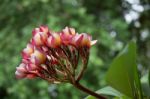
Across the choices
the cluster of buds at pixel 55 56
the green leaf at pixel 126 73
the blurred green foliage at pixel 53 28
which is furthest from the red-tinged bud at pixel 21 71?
the blurred green foliage at pixel 53 28

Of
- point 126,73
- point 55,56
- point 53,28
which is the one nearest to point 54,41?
point 55,56

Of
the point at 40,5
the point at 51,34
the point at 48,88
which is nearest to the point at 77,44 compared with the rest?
the point at 51,34

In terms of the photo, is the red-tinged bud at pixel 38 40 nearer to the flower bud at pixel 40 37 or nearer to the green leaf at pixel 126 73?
the flower bud at pixel 40 37

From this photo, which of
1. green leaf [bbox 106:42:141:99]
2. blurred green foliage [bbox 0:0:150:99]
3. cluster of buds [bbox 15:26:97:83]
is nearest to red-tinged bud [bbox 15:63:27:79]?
cluster of buds [bbox 15:26:97:83]

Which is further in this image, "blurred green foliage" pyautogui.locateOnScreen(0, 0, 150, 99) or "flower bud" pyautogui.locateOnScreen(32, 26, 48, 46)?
"blurred green foliage" pyautogui.locateOnScreen(0, 0, 150, 99)

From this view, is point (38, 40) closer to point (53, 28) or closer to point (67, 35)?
point (67, 35)

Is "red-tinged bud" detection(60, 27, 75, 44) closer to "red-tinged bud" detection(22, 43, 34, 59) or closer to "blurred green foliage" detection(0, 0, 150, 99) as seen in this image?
"red-tinged bud" detection(22, 43, 34, 59)

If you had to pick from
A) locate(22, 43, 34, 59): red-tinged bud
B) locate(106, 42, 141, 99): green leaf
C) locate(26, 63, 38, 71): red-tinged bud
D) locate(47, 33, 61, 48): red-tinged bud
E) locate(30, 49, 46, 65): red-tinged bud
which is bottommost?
locate(106, 42, 141, 99): green leaf

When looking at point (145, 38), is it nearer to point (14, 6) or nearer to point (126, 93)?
point (14, 6)
